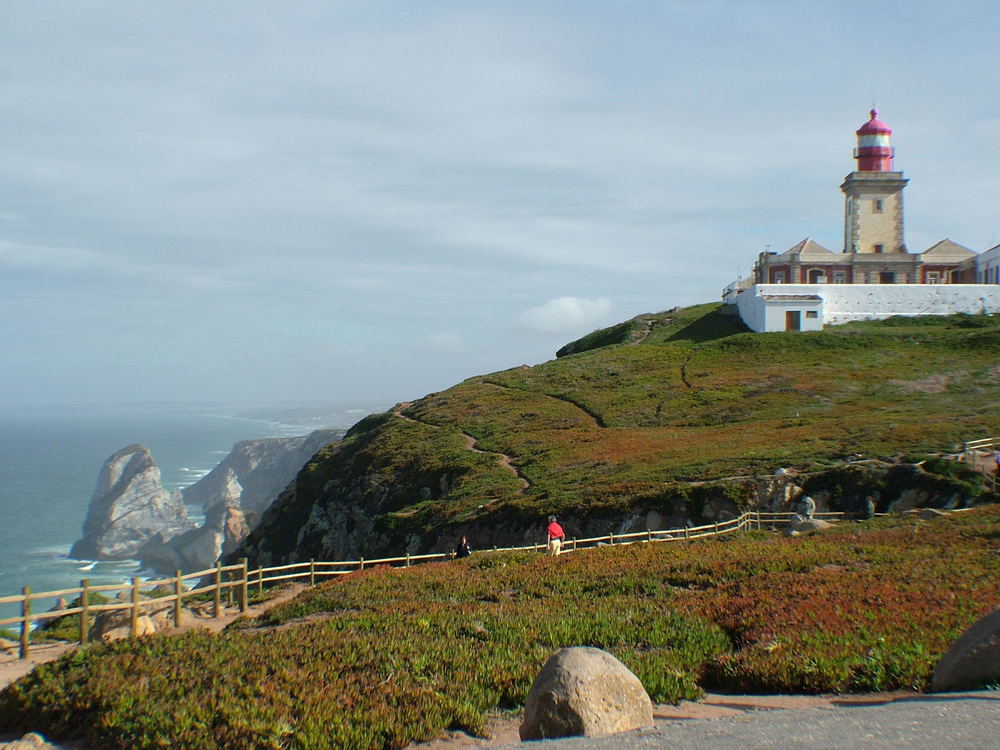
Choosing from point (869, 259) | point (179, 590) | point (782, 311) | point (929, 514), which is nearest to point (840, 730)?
point (179, 590)

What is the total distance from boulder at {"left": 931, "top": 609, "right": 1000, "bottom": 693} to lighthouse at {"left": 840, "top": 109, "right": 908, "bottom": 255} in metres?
82.0

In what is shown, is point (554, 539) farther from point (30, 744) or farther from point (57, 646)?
point (30, 744)

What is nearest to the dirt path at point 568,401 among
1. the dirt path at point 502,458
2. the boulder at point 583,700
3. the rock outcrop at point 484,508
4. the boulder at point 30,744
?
the dirt path at point 502,458

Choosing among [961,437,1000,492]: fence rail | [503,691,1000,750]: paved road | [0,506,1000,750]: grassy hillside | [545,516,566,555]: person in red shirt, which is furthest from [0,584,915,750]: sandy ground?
[961,437,1000,492]: fence rail

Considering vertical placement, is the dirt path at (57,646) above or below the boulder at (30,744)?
below

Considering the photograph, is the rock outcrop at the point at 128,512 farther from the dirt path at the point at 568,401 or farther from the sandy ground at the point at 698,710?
the sandy ground at the point at 698,710

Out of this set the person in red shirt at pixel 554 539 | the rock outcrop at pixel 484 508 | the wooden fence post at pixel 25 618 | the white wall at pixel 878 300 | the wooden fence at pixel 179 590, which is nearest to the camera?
the wooden fence post at pixel 25 618

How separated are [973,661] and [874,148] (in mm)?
86202

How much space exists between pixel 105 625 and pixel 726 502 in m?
24.6

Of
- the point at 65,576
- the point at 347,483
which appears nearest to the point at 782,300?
the point at 347,483

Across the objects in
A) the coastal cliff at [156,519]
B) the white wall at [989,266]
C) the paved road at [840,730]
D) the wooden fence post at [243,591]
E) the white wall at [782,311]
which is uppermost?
the white wall at [989,266]

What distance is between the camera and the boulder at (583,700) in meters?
9.61

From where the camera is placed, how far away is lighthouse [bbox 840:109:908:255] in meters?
85.9

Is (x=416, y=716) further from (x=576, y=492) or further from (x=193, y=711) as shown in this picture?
(x=576, y=492)
